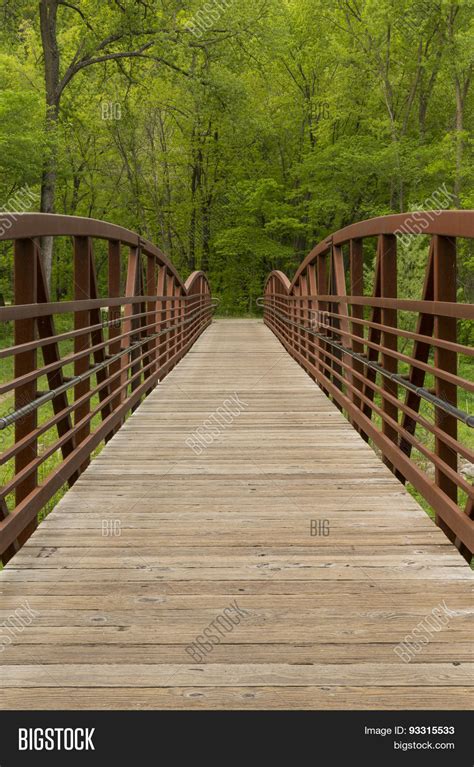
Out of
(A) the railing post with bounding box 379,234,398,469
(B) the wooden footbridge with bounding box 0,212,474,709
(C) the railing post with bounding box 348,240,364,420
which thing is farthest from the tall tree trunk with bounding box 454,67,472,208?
(A) the railing post with bounding box 379,234,398,469

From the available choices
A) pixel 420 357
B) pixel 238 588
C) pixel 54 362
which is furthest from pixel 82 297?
pixel 238 588

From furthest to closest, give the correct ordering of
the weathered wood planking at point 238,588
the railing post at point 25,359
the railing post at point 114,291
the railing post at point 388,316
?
the railing post at point 114,291
the railing post at point 388,316
the railing post at point 25,359
the weathered wood planking at point 238,588

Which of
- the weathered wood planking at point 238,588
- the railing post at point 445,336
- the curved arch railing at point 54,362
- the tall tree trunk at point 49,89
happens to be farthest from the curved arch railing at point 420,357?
the tall tree trunk at point 49,89

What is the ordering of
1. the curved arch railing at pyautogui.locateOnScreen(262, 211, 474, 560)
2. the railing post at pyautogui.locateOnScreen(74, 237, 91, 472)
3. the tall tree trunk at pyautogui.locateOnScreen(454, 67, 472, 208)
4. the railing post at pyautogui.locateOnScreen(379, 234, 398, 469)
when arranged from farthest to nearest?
the tall tree trunk at pyautogui.locateOnScreen(454, 67, 472, 208) → the railing post at pyautogui.locateOnScreen(379, 234, 398, 469) → the railing post at pyautogui.locateOnScreen(74, 237, 91, 472) → the curved arch railing at pyautogui.locateOnScreen(262, 211, 474, 560)

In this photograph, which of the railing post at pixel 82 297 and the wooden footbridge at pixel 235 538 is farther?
the railing post at pixel 82 297

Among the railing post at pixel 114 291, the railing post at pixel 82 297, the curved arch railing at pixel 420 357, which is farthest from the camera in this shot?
the railing post at pixel 114 291

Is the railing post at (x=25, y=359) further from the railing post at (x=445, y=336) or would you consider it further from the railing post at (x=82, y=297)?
the railing post at (x=445, y=336)

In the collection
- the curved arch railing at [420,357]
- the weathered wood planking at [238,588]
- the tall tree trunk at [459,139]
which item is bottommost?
the weathered wood planking at [238,588]

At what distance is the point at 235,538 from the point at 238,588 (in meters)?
0.60

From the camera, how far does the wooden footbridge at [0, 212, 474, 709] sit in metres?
2.49

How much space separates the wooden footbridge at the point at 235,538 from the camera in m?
2.49

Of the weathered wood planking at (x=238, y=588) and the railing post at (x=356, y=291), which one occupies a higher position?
the railing post at (x=356, y=291)

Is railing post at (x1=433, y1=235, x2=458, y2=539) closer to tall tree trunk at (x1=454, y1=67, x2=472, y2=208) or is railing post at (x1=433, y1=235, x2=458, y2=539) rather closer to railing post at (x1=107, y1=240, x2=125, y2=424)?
railing post at (x1=107, y1=240, x2=125, y2=424)
